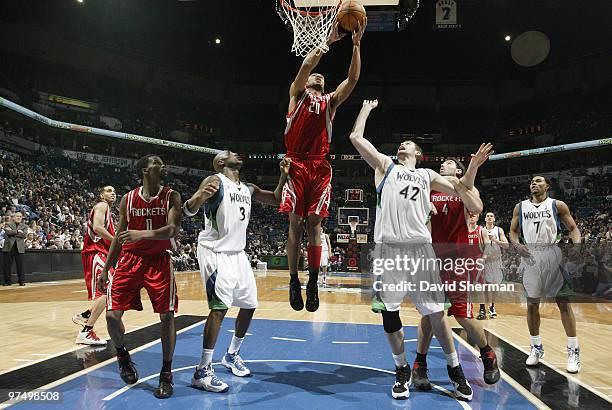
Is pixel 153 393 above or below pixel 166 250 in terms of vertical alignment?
below

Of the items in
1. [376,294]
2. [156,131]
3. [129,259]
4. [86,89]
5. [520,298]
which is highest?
[86,89]

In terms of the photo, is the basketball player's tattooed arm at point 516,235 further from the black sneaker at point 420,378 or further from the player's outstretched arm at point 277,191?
the player's outstretched arm at point 277,191

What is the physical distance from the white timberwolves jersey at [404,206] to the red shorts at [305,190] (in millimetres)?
581

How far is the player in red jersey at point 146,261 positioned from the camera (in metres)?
4.33

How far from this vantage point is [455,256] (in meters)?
5.04

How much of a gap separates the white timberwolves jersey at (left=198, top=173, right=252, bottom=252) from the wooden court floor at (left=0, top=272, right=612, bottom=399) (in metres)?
2.45

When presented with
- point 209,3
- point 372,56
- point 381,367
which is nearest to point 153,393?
point 381,367

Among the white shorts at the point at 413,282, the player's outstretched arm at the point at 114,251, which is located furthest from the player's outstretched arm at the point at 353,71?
the player's outstretched arm at the point at 114,251

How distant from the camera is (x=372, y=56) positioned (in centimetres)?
2805

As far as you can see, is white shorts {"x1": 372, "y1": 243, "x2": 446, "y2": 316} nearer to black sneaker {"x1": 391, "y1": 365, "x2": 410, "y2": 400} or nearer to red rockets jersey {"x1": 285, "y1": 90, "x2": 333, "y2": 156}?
black sneaker {"x1": 391, "y1": 365, "x2": 410, "y2": 400}

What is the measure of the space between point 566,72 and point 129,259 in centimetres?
3021

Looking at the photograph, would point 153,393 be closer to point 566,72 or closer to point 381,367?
point 381,367

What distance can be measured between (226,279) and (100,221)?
2460 mm

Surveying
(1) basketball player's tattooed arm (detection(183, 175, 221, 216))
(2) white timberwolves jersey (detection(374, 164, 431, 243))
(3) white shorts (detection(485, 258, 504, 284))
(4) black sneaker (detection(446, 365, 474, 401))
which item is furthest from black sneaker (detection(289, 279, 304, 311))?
(3) white shorts (detection(485, 258, 504, 284))
